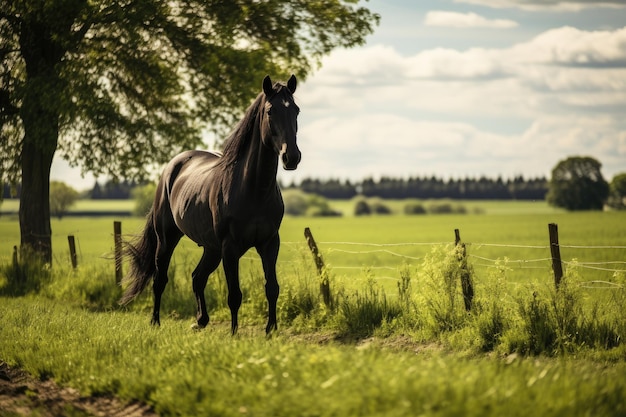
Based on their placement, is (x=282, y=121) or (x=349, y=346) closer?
(x=349, y=346)

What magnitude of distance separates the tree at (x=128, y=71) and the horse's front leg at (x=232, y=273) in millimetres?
9747

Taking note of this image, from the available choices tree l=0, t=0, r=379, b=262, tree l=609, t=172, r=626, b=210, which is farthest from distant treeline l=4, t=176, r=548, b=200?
tree l=0, t=0, r=379, b=262

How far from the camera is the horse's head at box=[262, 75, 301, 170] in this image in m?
8.63

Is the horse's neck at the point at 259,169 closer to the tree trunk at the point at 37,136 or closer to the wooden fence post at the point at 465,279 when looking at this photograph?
the wooden fence post at the point at 465,279

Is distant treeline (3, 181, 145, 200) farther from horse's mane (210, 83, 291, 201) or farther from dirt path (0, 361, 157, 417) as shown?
dirt path (0, 361, 157, 417)

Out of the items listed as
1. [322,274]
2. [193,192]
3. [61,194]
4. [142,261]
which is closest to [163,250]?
[142,261]

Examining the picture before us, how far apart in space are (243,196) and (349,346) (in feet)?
8.32

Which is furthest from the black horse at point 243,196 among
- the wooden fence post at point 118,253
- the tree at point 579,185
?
the tree at point 579,185

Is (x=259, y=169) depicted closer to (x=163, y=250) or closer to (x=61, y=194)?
(x=163, y=250)

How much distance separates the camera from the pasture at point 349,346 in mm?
5316

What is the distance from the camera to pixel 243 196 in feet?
31.9

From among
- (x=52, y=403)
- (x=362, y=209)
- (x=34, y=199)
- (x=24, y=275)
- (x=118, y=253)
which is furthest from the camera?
(x=362, y=209)

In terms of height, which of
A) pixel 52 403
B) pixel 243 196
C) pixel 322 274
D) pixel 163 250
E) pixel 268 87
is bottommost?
pixel 52 403

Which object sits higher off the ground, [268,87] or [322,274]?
[268,87]
